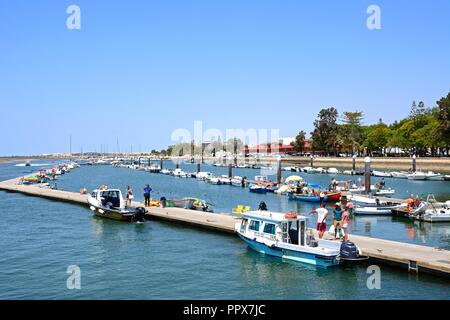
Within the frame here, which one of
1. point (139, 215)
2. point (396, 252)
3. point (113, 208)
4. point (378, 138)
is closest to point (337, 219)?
point (396, 252)

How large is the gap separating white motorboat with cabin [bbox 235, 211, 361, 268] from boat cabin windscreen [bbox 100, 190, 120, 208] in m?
17.4

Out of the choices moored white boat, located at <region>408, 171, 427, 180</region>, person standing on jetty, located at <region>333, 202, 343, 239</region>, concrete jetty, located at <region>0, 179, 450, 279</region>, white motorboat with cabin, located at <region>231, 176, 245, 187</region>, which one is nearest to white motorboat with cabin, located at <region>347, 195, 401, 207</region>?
concrete jetty, located at <region>0, 179, 450, 279</region>

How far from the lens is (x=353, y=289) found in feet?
69.8

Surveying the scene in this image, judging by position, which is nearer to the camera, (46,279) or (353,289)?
(353,289)

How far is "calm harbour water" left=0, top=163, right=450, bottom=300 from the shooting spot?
21000mm

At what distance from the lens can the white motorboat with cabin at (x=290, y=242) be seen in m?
23.9

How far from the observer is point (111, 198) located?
43062 mm

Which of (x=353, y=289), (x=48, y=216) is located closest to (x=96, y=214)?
(x=48, y=216)

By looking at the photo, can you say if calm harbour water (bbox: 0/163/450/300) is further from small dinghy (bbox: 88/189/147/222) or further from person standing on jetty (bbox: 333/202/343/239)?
person standing on jetty (bbox: 333/202/343/239)

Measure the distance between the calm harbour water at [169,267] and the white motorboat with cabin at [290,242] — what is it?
19.3 inches

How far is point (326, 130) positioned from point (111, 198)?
472 ft
